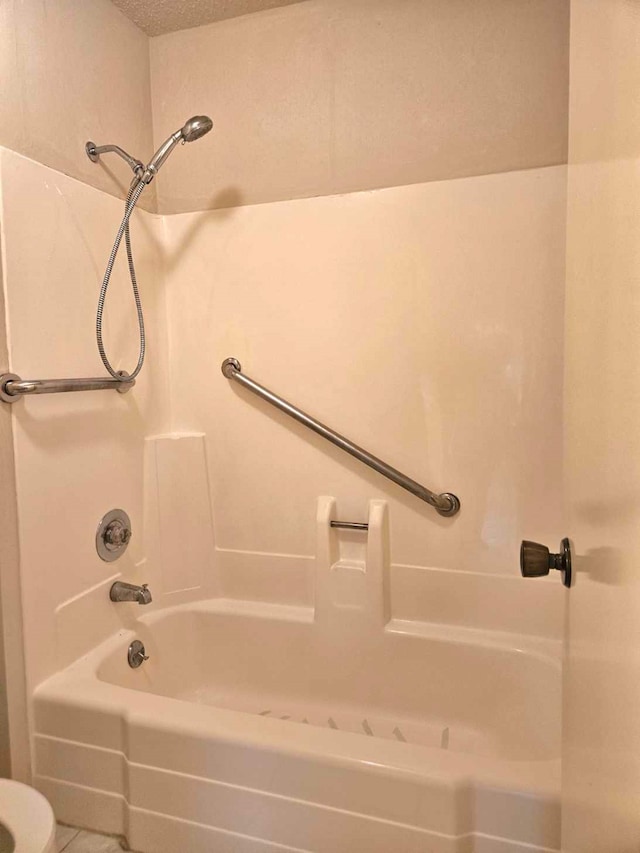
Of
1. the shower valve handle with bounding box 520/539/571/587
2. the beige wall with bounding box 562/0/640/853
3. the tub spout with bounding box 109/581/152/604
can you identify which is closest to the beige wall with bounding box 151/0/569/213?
the beige wall with bounding box 562/0/640/853

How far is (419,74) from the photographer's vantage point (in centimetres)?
142

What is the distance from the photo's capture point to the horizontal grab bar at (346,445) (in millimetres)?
1456

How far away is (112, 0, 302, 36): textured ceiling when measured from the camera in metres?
1.49

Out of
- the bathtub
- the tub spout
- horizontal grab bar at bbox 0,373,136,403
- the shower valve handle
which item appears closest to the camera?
the shower valve handle

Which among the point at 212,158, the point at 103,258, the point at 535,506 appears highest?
the point at 212,158

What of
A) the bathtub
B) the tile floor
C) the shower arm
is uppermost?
the shower arm

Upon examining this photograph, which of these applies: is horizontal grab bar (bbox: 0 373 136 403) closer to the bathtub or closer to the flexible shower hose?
the flexible shower hose

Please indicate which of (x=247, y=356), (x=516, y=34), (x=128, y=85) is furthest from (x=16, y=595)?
(x=516, y=34)

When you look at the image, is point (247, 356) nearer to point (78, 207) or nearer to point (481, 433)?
point (78, 207)

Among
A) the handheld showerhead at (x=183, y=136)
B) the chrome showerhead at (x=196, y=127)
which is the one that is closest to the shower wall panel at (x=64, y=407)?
the handheld showerhead at (x=183, y=136)

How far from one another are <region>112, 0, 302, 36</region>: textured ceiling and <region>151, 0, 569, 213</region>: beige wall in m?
0.02

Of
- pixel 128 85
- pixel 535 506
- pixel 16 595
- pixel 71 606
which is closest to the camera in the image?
A: pixel 16 595

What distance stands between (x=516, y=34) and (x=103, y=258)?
125 cm

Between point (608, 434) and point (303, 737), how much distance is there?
0.91 metres
